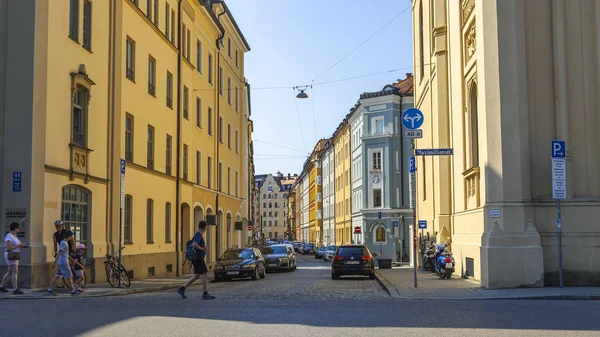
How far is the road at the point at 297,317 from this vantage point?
33.5 feet

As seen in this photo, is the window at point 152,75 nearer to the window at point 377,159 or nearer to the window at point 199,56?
the window at point 199,56

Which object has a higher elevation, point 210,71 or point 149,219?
point 210,71

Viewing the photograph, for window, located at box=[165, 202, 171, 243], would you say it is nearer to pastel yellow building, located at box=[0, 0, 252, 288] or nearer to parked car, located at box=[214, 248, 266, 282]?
pastel yellow building, located at box=[0, 0, 252, 288]

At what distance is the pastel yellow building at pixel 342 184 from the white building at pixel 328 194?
3.52 meters

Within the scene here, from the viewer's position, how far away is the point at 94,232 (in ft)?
73.6

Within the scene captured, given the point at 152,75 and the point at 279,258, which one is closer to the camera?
the point at 152,75

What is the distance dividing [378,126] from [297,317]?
55.0 m

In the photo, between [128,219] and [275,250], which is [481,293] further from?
[275,250]

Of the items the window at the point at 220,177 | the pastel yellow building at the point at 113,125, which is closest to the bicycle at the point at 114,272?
the pastel yellow building at the point at 113,125

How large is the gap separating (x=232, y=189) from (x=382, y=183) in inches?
854

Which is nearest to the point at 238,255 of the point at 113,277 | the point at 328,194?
the point at 113,277

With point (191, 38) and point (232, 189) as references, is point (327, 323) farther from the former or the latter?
point (232, 189)

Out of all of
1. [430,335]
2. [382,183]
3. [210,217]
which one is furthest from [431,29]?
[382,183]

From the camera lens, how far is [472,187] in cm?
2162
